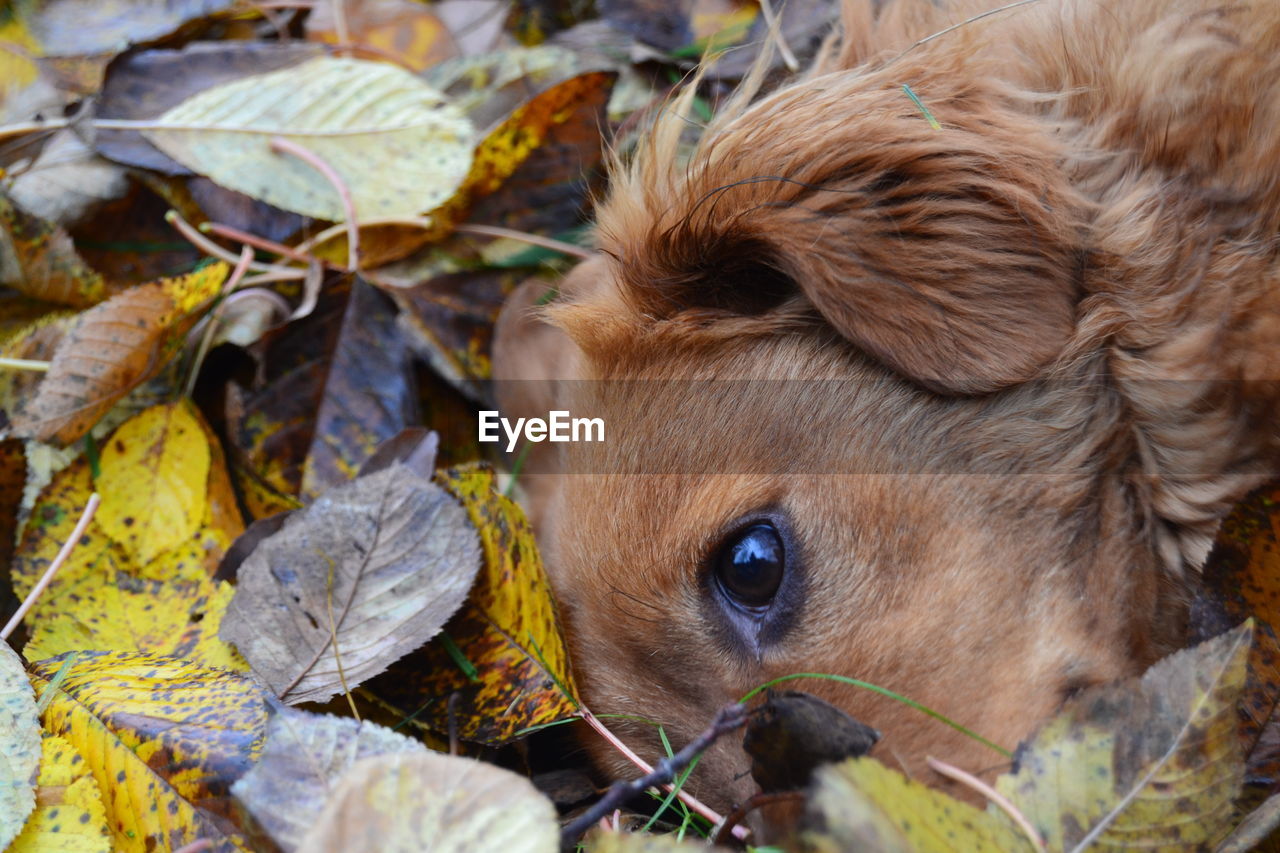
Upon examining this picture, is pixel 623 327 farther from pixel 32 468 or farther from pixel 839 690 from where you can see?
pixel 32 468

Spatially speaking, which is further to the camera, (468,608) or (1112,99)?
(468,608)

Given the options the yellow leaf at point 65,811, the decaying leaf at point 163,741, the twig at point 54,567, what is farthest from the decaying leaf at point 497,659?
the twig at point 54,567

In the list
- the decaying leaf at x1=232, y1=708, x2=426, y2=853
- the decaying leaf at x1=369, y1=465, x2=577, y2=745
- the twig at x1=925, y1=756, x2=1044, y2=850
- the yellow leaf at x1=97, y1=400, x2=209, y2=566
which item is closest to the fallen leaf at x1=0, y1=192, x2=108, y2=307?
the yellow leaf at x1=97, y1=400, x2=209, y2=566

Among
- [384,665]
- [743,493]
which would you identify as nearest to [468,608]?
[384,665]

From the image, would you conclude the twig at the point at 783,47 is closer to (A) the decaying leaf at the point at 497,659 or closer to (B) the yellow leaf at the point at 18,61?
(A) the decaying leaf at the point at 497,659

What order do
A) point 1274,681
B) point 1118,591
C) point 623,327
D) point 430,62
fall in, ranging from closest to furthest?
point 1274,681
point 1118,591
point 623,327
point 430,62

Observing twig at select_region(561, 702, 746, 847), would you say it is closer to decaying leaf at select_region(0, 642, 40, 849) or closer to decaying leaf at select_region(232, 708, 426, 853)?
decaying leaf at select_region(232, 708, 426, 853)
